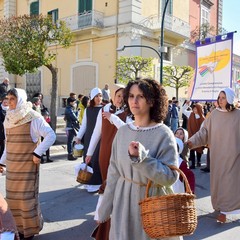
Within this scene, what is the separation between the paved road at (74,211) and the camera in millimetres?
4531

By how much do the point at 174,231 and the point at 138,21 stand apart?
65.2ft

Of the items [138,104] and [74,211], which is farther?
[74,211]

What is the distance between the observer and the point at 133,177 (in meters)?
2.55

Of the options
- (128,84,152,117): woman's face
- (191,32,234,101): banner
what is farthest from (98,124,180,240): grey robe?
(191,32,234,101): banner

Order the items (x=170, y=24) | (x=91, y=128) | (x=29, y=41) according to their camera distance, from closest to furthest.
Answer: (x=91, y=128), (x=29, y=41), (x=170, y=24)

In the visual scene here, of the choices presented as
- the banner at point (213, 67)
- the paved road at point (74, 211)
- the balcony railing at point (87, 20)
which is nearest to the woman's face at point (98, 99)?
the paved road at point (74, 211)

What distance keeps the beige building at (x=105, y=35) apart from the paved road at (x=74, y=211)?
14.3 m

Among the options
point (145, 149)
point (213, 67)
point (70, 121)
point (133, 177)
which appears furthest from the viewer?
point (70, 121)

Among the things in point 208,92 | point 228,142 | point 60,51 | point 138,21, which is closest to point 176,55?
point 138,21

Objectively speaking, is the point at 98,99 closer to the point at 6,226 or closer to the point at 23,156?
the point at 23,156

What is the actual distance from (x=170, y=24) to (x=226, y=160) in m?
19.5

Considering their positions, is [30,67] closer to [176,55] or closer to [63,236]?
[63,236]

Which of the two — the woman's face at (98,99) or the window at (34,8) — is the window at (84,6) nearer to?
the window at (34,8)

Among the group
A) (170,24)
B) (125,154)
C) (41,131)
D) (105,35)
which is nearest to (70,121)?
(41,131)
